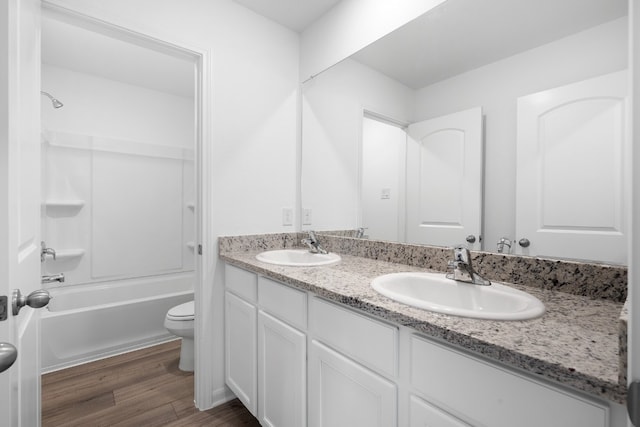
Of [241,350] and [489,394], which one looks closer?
[489,394]

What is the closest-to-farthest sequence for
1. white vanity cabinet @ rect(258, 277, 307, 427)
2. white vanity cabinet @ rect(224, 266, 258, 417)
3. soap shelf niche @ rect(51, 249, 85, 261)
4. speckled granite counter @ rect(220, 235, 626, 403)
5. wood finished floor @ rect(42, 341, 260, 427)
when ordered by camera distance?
1. speckled granite counter @ rect(220, 235, 626, 403)
2. white vanity cabinet @ rect(258, 277, 307, 427)
3. white vanity cabinet @ rect(224, 266, 258, 417)
4. wood finished floor @ rect(42, 341, 260, 427)
5. soap shelf niche @ rect(51, 249, 85, 261)

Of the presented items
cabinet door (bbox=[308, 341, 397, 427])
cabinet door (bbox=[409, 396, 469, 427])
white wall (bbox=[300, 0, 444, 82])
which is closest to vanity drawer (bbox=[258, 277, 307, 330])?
cabinet door (bbox=[308, 341, 397, 427])

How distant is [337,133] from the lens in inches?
74.5

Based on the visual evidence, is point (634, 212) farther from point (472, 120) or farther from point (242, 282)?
point (242, 282)

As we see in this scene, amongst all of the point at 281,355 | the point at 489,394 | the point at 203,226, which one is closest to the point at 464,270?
the point at 489,394

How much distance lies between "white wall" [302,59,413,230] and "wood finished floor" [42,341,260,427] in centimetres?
127

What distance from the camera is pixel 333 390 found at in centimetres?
100

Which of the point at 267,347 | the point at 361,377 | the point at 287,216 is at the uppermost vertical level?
the point at 287,216

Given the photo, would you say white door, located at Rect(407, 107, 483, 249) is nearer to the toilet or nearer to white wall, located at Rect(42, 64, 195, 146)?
the toilet

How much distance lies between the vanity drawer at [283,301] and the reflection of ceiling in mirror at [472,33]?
3.55 feet

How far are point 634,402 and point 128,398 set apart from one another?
223 centimetres

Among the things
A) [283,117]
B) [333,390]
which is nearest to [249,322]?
[333,390]

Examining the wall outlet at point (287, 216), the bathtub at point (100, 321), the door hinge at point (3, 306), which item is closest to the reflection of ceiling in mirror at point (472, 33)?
the wall outlet at point (287, 216)

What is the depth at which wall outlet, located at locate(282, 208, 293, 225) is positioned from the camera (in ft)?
6.63
